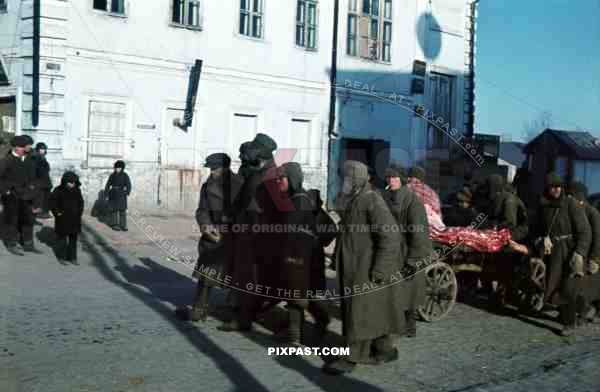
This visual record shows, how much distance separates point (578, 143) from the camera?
25.4 m

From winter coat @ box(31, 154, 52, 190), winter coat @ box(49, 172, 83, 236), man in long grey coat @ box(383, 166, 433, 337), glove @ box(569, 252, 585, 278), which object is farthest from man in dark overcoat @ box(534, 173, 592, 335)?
winter coat @ box(31, 154, 52, 190)

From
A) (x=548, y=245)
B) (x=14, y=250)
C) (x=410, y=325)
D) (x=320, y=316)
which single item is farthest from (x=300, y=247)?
(x=14, y=250)

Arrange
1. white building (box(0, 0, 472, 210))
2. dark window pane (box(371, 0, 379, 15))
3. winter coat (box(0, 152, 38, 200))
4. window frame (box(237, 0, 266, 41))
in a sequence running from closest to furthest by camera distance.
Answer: winter coat (box(0, 152, 38, 200)) < white building (box(0, 0, 472, 210)) < window frame (box(237, 0, 266, 41)) < dark window pane (box(371, 0, 379, 15))

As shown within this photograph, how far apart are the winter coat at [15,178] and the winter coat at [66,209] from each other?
77 cm

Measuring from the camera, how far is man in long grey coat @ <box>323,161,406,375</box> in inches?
267

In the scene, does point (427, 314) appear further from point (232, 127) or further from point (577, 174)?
point (577, 174)

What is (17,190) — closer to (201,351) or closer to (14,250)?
(14,250)

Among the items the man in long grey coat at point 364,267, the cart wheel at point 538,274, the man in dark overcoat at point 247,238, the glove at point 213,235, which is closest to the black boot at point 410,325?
the man in long grey coat at point 364,267

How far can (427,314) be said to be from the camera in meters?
9.35

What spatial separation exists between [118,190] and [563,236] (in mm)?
10189

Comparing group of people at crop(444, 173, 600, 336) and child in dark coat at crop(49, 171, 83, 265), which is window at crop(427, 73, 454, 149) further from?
group of people at crop(444, 173, 600, 336)

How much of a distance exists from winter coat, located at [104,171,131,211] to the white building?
73.9 inches

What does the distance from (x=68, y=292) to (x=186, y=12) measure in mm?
11472

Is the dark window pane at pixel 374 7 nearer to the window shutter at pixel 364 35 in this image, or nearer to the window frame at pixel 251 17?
the window shutter at pixel 364 35
